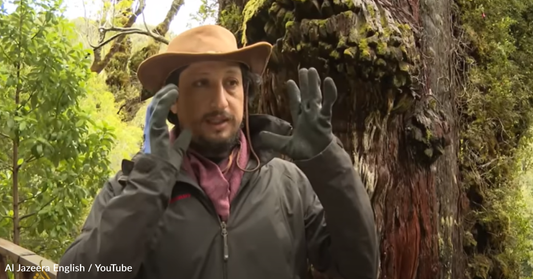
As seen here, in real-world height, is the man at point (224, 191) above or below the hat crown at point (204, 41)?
below

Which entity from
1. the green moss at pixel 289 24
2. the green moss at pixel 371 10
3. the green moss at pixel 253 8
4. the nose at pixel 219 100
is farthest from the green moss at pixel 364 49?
the nose at pixel 219 100

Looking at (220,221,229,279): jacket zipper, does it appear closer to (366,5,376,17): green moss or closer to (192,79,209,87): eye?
(192,79,209,87): eye

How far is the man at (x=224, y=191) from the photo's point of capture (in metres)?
1.23

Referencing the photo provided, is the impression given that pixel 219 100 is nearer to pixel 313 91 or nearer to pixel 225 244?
pixel 313 91

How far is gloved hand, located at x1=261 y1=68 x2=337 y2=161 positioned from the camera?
4.10ft

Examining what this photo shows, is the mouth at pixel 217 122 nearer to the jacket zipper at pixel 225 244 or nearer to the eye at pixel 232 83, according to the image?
the eye at pixel 232 83

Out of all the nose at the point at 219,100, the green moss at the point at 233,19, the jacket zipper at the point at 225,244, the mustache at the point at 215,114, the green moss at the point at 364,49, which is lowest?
the jacket zipper at the point at 225,244

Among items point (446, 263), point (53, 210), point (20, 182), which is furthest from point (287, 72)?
point (20, 182)

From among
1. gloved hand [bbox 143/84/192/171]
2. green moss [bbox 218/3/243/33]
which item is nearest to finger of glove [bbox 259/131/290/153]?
gloved hand [bbox 143/84/192/171]

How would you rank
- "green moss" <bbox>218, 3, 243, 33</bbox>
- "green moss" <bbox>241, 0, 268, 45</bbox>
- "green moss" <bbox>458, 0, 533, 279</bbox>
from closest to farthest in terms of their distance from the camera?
"green moss" <bbox>241, 0, 268, 45</bbox> < "green moss" <bbox>218, 3, 243, 33</bbox> < "green moss" <bbox>458, 0, 533, 279</bbox>

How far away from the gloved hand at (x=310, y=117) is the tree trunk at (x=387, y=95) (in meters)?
0.74

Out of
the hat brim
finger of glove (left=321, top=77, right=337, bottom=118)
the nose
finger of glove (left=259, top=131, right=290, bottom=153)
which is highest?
the hat brim

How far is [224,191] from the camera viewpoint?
1.38 m

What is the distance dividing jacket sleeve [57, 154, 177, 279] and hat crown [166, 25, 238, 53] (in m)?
0.39
